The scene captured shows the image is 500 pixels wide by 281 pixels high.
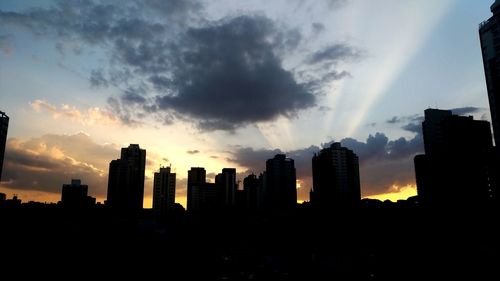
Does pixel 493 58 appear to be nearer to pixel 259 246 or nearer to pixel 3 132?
pixel 259 246

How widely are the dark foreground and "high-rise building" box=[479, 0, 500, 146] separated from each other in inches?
1664

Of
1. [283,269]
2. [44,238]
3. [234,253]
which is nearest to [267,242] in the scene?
[234,253]

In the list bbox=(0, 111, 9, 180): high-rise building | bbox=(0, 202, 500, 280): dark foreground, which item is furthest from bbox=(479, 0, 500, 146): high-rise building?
bbox=(0, 111, 9, 180): high-rise building

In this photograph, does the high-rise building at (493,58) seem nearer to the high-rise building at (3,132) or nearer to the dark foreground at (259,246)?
the dark foreground at (259,246)

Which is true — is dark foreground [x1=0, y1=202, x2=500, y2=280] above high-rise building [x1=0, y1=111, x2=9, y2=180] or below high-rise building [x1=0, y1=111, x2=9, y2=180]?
below

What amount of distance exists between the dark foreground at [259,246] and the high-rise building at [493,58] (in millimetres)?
42260

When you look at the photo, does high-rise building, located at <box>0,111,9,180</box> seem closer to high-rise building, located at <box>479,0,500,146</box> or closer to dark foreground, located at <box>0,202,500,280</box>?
dark foreground, located at <box>0,202,500,280</box>

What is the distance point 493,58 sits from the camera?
135 metres

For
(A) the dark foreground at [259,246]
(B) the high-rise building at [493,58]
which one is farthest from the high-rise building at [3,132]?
(B) the high-rise building at [493,58]

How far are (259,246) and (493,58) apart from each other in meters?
121

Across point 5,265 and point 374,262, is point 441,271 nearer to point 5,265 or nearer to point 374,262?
point 374,262

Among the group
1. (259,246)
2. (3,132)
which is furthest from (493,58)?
(3,132)

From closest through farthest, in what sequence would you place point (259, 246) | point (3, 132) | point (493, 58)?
point (493, 58) → point (3, 132) → point (259, 246)

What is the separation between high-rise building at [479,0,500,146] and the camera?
132625 mm
